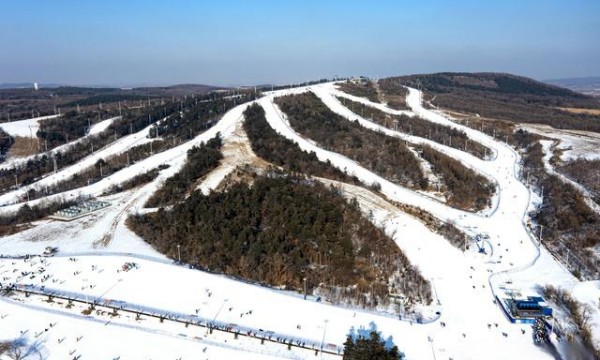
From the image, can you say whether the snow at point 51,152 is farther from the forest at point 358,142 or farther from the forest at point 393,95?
the forest at point 393,95

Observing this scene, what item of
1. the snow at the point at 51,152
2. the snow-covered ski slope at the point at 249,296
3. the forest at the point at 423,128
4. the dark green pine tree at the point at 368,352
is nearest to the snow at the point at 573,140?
the forest at the point at 423,128

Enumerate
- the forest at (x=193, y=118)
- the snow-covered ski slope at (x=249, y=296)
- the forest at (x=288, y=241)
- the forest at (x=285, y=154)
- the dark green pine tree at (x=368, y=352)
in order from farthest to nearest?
the forest at (x=193, y=118) → the forest at (x=285, y=154) → the forest at (x=288, y=241) → the snow-covered ski slope at (x=249, y=296) → the dark green pine tree at (x=368, y=352)

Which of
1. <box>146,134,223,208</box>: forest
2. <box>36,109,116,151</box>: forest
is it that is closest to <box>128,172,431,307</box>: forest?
<box>146,134,223,208</box>: forest

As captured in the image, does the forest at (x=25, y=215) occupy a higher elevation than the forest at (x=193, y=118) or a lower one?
lower

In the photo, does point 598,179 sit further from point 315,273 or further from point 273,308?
point 273,308

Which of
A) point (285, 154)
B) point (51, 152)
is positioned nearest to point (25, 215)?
point (285, 154)

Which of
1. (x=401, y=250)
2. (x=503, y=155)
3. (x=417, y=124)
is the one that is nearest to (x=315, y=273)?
(x=401, y=250)
